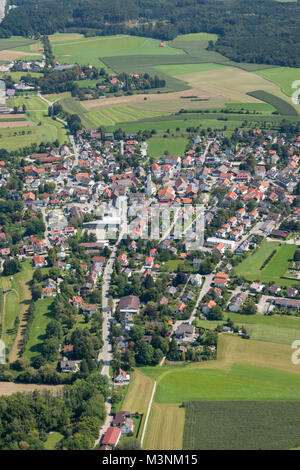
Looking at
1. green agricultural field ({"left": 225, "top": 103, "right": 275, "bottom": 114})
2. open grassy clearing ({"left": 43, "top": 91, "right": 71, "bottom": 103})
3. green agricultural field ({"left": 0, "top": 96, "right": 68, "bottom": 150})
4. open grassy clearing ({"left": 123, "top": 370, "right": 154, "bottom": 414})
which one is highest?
open grassy clearing ({"left": 43, "top": 91, "right": 71, "bottom": 103})

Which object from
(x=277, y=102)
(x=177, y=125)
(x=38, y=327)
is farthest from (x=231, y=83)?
(x=38, y=327)

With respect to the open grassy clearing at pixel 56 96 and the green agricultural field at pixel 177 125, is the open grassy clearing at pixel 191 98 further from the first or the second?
the open grassy clearing at pixel 56 96

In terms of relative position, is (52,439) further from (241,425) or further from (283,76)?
(283,76)

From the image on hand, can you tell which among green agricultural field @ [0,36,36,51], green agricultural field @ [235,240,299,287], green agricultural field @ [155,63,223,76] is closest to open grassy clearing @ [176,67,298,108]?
green agricultural field @ [155,63,223,76]

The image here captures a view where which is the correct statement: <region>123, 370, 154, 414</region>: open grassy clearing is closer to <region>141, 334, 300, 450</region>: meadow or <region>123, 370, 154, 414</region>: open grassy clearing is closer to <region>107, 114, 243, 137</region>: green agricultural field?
<region>141, 334, 300, 450</region>: meadow

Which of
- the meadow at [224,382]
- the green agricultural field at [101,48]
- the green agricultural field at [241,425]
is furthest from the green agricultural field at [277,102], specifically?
the green agricultural field at [241,425]

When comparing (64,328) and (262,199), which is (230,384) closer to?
(64,328)

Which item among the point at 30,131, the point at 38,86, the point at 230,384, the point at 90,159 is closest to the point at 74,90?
the point at 38,86

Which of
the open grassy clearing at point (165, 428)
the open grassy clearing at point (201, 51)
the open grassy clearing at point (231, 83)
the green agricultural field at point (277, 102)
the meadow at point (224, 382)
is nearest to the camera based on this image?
the open grassy clearing at point (165, 428)
